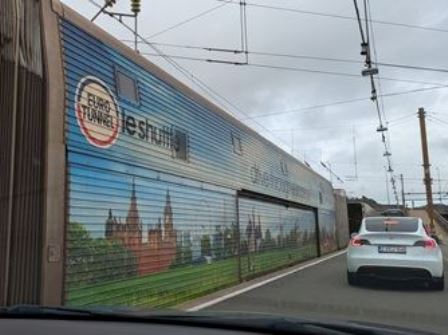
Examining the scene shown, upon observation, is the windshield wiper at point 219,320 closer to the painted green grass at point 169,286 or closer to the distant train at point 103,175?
the distant train at point 103,175

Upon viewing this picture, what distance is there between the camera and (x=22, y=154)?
300 inches

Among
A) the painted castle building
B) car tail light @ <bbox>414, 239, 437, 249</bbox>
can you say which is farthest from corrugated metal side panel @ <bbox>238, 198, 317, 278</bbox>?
the painted castle building

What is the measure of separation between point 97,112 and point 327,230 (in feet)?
81.6

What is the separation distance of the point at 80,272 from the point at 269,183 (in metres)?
12.8

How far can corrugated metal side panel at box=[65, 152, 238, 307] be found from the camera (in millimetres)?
8852

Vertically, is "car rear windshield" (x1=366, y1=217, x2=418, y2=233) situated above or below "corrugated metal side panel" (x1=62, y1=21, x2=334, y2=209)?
below

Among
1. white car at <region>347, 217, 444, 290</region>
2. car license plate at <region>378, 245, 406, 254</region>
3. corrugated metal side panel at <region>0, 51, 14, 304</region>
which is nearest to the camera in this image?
corrugated metal side panel at <region>0, 51, 14, 304</region>

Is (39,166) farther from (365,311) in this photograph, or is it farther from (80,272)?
(365,311)

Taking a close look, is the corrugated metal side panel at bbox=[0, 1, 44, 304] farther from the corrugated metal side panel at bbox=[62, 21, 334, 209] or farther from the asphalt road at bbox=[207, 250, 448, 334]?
the asphalt road at bbox=[207, 250, 448, 334]

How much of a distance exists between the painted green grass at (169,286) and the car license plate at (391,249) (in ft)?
10.9

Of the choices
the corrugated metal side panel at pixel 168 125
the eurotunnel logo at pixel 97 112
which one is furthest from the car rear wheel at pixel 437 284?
the eurotunnel logo at pixel 97 112

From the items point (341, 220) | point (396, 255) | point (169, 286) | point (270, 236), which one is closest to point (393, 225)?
point (396, 255)

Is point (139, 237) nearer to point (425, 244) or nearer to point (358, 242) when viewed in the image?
point (358, 242)

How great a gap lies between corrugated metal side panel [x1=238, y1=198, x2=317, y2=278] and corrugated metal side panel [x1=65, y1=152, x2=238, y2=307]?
225 centimetres
